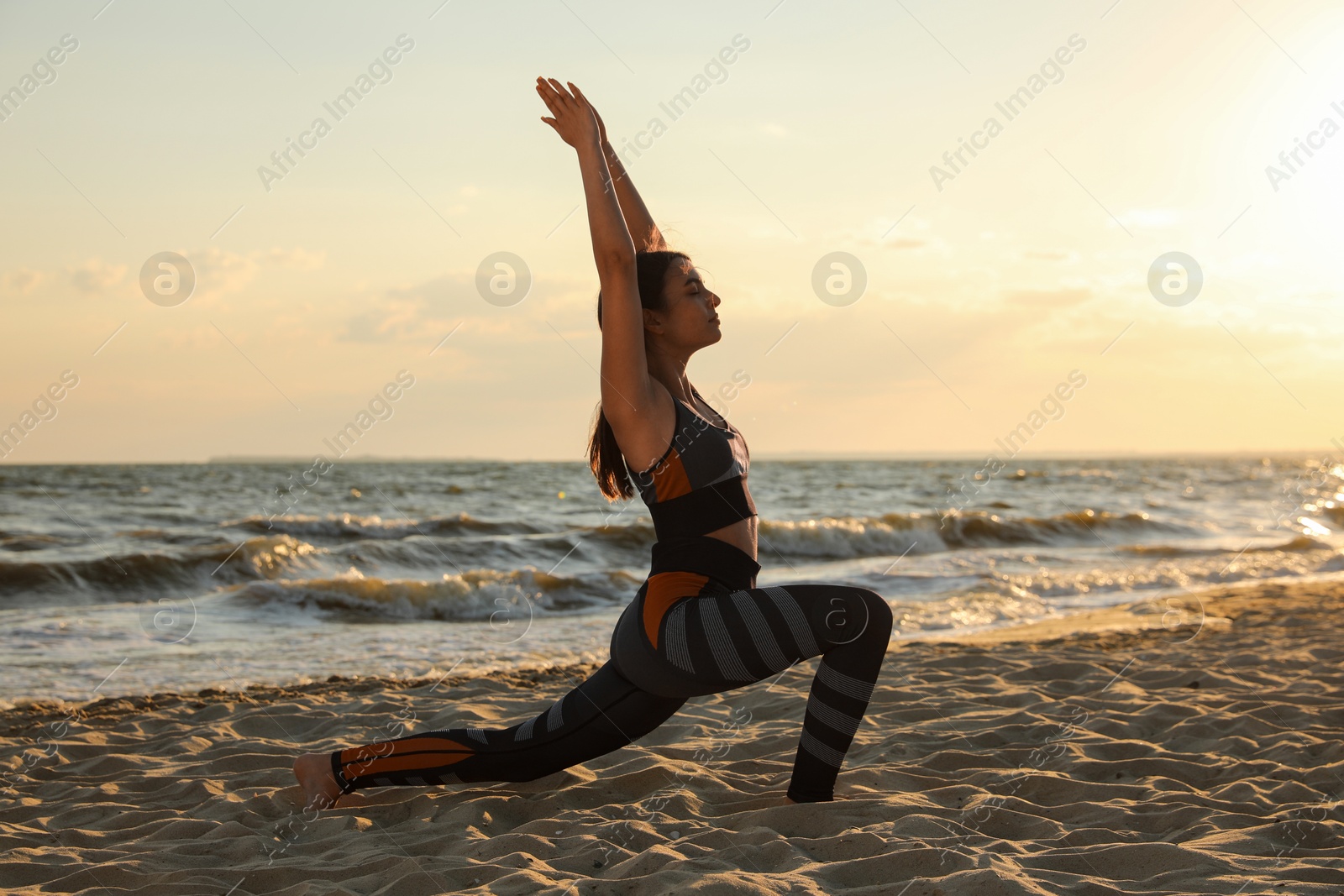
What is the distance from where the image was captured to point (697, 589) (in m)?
2.78

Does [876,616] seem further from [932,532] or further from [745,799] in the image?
[932,532]

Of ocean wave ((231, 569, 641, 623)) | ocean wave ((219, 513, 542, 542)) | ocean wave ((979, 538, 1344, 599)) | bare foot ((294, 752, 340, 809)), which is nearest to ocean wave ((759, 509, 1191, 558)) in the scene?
ocean wave ((979, 538, 1344, 599))

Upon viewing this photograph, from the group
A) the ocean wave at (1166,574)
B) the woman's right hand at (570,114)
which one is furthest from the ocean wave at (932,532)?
the woman's right hand at (570,114)

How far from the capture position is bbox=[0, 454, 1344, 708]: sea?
6.98 metres

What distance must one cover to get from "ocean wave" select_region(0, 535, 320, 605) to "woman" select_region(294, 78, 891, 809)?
8.74 meters

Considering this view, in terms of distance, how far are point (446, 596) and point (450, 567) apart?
138 inches

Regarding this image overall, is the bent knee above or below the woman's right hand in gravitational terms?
below

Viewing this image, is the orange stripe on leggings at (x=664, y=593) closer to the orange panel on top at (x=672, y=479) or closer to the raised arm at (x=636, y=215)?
the orange panel on top at (x=672, y=479)

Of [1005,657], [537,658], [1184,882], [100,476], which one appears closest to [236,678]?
[537,658]

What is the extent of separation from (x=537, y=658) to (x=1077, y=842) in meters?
4.53

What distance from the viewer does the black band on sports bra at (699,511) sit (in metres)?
2.80

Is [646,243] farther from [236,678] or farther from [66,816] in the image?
[236,678]

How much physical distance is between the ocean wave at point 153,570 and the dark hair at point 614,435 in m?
8.99

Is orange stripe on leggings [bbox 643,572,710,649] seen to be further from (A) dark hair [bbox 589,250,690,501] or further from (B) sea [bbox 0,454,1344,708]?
(B) sea [bbox 0,454,1344,708]
